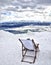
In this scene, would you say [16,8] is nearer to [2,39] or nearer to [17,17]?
[17,17]

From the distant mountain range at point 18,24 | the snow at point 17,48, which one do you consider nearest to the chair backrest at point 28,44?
the snow at point 17,48

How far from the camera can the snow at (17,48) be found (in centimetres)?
311

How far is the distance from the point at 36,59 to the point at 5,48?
0.59m

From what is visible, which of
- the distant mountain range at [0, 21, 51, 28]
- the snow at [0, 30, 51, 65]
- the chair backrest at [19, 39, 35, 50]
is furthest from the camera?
the distant mountain range at [0, 21, 51, 28]

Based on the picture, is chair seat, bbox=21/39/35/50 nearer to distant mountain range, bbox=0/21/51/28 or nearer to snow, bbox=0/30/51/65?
snow, bbox=0/30/51/65

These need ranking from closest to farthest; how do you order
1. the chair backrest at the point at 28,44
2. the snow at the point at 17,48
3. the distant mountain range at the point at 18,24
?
the chair backrest at the point at 28,44 < the snow at the point at 17,48 < the distant mountain range at the point at 18,24

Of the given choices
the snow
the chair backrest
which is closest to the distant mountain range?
the snow

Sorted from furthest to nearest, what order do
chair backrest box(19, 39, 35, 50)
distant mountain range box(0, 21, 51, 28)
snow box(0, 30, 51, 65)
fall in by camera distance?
1. distant mountain range box(0, 21, 51, 28)
2. snow box(0, 30, 51, 65)
3. chair backrest box(19, 39, 35, 50)

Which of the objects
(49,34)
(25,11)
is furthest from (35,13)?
(49,34)

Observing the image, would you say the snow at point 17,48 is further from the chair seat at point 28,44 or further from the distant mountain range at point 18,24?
the chair seat at point 28,44

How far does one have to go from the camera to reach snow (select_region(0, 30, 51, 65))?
122 inches

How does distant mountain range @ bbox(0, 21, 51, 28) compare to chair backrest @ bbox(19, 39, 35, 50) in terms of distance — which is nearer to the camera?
chair backrest @ bbox(19, 39, 35, 50)

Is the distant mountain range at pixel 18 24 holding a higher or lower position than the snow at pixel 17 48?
higher

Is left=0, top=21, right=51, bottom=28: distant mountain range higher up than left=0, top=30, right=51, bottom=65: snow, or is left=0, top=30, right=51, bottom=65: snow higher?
left=0, top=21, right=51, bottom=28: distant mountain range
